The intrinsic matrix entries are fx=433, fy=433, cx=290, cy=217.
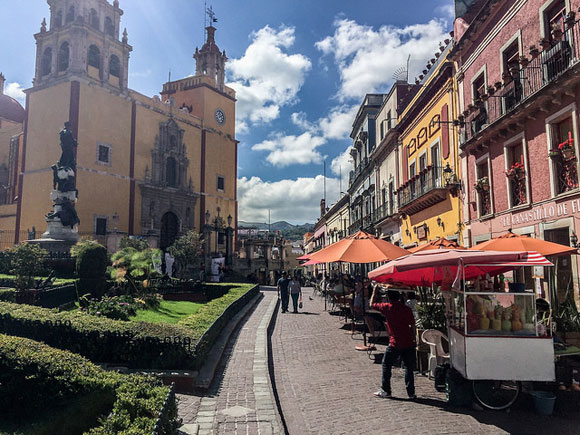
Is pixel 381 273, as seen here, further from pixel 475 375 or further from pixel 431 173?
pixel 431 173

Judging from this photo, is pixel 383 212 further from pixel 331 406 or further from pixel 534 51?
pixel 331 406

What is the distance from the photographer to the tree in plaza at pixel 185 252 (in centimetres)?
3397

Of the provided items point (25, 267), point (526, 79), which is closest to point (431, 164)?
point (526, 79)

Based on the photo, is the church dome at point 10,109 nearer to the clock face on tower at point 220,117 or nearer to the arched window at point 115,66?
the arched window at point 115,66

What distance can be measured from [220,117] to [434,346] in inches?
1753

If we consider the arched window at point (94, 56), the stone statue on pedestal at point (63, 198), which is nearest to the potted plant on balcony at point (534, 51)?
the stone statue on pedestal at point (63, 198)

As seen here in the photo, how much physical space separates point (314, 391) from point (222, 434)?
2135mm

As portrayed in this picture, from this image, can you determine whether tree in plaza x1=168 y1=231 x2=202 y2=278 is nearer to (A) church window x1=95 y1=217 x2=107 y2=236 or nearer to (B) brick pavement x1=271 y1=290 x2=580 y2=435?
(A) church window x1=95 y1=217 x2=107 y2=236

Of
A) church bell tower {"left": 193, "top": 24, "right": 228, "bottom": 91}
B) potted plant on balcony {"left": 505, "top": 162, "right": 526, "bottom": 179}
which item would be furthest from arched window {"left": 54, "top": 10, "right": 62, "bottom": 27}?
potted plant on balcony {"left": 505, "top": 162, "right": 526, "bottom": 179}

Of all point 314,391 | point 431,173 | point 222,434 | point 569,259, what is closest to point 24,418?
point 222,434

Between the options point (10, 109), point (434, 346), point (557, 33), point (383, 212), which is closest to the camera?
point (434, 346)

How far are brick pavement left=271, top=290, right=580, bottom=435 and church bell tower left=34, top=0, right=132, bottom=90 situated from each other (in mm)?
32648

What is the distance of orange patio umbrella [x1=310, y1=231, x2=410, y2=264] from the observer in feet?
34.1

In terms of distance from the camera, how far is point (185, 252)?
34531 millimetres
